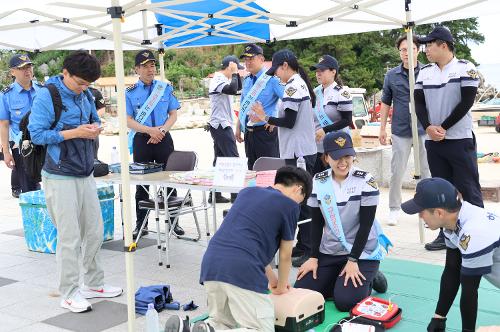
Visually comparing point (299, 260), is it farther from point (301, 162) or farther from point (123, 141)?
point (123, 141)

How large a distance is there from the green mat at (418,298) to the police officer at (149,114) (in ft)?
8.31

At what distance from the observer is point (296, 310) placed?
367 cm

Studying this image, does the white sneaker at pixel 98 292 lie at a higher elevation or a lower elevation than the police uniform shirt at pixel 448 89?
lower

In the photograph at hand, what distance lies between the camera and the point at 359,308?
12.9ft

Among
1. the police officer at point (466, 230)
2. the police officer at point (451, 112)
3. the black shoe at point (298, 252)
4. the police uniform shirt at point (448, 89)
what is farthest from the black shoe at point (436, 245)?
the police officer at point (466, 230)

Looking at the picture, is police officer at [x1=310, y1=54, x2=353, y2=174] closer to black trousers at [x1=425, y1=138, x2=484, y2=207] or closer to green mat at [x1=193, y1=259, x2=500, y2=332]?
black trousers at [x1=425, y1=138, x2=484, y2=207]

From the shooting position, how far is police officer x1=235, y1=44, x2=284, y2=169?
668cm

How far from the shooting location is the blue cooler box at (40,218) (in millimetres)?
6027

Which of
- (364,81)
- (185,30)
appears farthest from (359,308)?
(364,81)

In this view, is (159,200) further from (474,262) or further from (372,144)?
(372,144)

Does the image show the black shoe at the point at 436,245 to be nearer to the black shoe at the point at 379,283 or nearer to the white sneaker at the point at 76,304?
the black shoe at the point at 379,283

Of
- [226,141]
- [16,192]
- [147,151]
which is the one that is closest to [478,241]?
[147,151]

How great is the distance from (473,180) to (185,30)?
3548 mm

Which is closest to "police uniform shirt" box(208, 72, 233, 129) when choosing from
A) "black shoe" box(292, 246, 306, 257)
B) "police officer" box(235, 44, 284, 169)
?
"police officer" box(235, 44, 284, 169)
